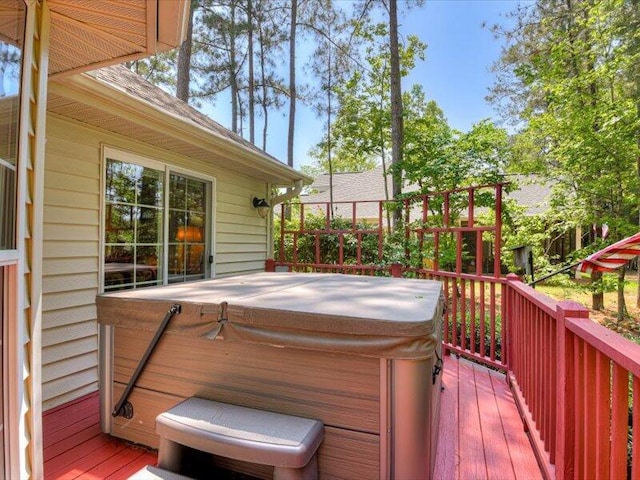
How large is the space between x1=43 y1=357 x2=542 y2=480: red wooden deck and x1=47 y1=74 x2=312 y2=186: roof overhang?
2389 mm

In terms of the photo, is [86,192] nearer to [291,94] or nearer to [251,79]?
[291,94]

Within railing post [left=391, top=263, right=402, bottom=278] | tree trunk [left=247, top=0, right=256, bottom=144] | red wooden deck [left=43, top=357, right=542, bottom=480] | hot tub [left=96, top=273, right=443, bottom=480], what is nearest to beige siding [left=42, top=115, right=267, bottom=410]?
red wooden deck [left=43, top=357, right=542, bottom=480]

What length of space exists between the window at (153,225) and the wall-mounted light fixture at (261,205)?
3.89ft

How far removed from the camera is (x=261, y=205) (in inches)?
233

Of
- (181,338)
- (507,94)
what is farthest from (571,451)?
(507,94)

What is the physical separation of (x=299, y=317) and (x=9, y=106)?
1.57 metres

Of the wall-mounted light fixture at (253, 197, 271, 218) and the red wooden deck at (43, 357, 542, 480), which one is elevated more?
the wall-mounted light fixture at (253, 197, 271, 218)

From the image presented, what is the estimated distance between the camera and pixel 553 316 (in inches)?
75.2

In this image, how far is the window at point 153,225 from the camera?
347cm

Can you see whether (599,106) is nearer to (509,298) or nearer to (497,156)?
(497,156)

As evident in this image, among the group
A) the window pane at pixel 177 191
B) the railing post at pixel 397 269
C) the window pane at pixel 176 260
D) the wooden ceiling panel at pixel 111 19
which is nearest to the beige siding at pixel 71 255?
the window pane at pixel 177 191

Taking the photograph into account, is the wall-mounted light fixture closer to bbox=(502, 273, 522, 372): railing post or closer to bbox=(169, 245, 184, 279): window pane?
bbox=(169, 245, 184, 279): window pane

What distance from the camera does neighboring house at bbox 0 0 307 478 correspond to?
5.07ft

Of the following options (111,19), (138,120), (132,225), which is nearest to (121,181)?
(132,225)
